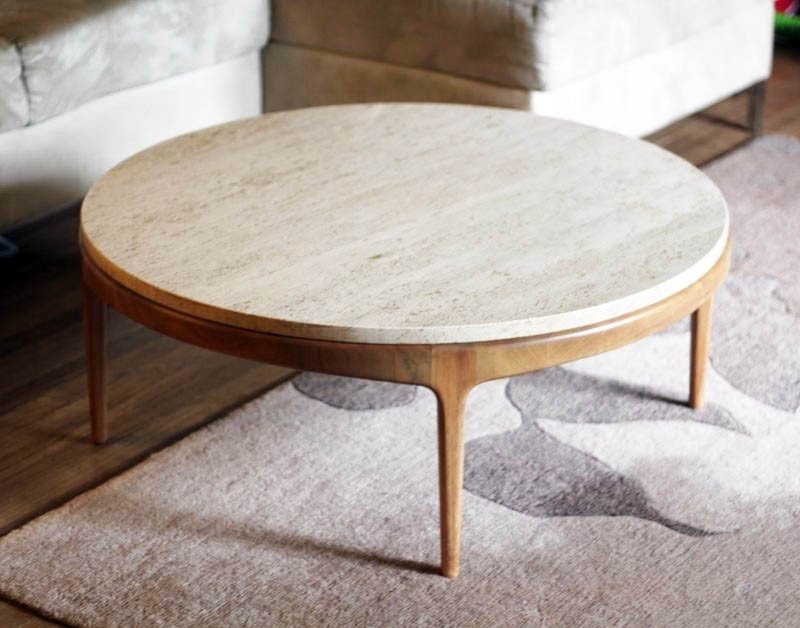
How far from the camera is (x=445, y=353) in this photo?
4.52 feet

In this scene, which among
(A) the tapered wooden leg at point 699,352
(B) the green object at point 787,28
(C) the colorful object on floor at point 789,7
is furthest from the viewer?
(C) the colorful object on floor at point 789,7

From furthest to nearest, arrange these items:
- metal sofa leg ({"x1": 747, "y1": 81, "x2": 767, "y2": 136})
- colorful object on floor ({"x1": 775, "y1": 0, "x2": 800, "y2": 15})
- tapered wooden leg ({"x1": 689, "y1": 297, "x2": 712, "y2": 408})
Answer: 1. colorful object on floor ({"x1": 775, "y1": 0, "x2": 800, "y2": 15})
2. metal sofa leg ({"x1": 747, "y1": 81, "x2": 767, "y2": 136})
3. tapered wooden leg ({"x1": 689, "y1": 297, "x2": 712, "y2": 408})

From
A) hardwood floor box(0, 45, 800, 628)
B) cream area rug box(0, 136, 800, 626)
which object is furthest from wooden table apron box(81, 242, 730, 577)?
hardwood floor box(0, 45, 800, 628)

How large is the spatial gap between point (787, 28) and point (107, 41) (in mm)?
2449

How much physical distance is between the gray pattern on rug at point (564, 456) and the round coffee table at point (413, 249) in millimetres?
113

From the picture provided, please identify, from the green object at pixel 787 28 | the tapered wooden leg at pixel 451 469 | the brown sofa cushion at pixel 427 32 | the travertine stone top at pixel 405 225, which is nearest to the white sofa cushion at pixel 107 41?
the brown sofa cushion at pixel 427 32

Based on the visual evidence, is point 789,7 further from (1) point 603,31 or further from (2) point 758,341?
(2) point 758,341

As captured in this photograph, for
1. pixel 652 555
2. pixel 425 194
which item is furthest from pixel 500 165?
pixel 652 555

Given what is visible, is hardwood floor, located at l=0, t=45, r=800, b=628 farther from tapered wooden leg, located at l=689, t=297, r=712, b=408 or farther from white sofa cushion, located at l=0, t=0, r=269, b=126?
tapered wooden leg, located at l=689, t=297, r=712, b=408

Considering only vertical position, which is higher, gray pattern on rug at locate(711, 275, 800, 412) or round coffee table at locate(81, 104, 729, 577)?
round coffee table at locate(81, 104, 729, 577)

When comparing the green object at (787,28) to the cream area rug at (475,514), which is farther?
the green object at (787,28)

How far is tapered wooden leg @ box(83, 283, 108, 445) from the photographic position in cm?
170

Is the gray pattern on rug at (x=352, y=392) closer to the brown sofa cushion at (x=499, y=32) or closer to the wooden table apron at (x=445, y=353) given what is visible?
the wooden table apron at (x=445, y=353)

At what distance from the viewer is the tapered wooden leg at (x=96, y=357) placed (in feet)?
5.58
